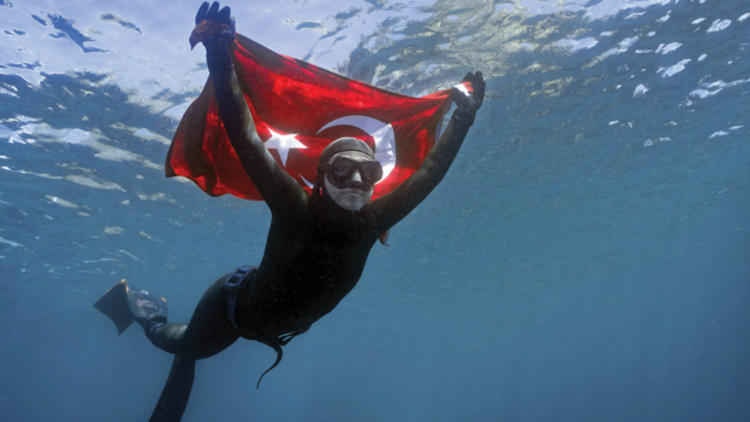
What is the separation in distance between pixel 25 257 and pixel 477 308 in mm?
44257

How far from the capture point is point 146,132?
42.8 ft

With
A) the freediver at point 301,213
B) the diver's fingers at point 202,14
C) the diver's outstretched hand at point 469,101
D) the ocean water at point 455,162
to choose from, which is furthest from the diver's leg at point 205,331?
the ocean water at point 455,162

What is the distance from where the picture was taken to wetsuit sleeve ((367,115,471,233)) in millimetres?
2943

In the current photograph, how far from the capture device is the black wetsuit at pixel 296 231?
2.45 m

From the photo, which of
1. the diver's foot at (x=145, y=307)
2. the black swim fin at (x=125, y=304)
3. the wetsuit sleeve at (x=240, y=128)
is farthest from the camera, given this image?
the black swim fin at (x=125, y=304)

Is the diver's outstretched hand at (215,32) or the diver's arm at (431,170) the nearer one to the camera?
the diver's outstretched hand at (215,32)

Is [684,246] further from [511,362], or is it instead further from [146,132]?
[511,362]

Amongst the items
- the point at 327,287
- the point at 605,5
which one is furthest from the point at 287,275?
the point at 605,5

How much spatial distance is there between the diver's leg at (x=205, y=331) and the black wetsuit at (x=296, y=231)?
0.20 feet

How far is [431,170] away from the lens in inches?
117

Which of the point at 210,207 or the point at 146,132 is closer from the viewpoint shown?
the point at 146,132

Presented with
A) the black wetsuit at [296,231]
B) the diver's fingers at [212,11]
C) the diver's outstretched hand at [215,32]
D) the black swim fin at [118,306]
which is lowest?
the black swim fin at [118,306]

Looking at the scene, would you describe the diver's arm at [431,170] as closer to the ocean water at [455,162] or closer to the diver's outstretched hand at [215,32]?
the diver's outstretched hand at [215,32]

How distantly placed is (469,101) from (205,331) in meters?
3.30
